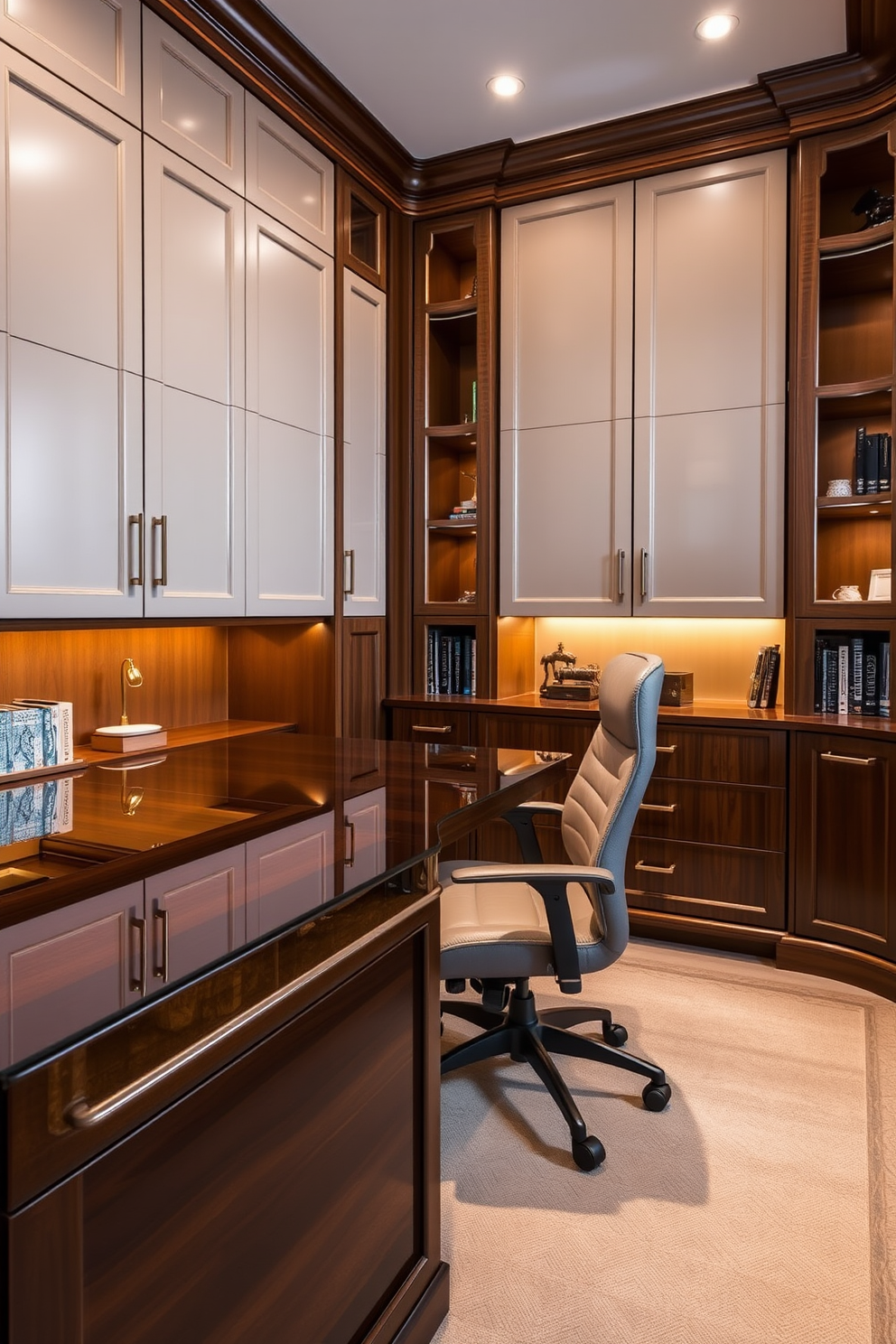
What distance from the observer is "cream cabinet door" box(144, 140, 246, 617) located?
8.58ft

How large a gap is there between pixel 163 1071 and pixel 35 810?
80 cm

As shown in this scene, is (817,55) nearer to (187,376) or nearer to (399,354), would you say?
(399,354)

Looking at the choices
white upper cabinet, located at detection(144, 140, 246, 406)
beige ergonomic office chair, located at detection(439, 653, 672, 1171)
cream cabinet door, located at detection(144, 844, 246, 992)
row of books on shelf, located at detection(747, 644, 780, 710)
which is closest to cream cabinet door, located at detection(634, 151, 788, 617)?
row of books on shelf, located at detection(747, 644, 780, 710)

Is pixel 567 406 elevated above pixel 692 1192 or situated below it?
above

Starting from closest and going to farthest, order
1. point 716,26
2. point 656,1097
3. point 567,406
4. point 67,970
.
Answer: point 67,970, point 656,1097, point 716,26, point 567,406

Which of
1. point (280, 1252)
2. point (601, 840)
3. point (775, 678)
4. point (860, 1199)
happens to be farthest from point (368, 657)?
point (280, 1252)

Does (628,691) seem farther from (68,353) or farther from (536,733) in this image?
(68,353)

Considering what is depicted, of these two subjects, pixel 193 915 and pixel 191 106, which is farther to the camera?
pixel 191 106

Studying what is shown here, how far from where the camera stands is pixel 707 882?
326 centimetres

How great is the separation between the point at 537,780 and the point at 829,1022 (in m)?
1.45

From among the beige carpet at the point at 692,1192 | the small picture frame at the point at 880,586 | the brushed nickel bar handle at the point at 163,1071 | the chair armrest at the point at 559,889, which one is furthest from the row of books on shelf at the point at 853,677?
the brushed nickel bar handle at the point at 163,1071

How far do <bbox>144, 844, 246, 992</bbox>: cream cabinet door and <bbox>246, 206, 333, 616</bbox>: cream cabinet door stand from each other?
6.51 ft

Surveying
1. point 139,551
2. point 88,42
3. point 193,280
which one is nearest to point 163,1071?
point 139,551

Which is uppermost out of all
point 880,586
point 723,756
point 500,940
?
point 880,586
